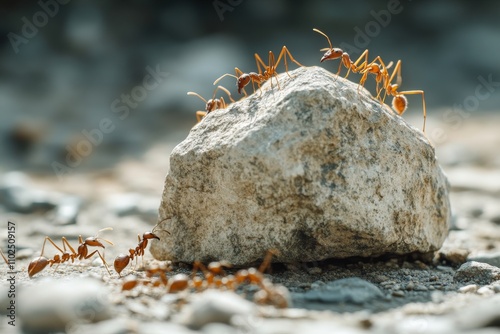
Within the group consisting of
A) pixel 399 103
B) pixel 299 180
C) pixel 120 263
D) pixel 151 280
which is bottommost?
pixel 151 280

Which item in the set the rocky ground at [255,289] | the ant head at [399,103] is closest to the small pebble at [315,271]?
the rocky ground at [255,289]

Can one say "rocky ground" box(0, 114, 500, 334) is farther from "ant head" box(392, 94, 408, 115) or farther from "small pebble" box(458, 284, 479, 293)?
"ant head" box(392, 94, 408, 115)

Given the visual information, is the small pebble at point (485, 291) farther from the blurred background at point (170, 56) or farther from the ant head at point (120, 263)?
the blurred background at point (170, 56)

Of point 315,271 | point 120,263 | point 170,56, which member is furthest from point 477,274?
point 170,56

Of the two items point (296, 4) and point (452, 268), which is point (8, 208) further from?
point (296, 4)

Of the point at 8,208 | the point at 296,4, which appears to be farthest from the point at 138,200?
the point at 296,4

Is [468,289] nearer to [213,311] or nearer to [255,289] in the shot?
[255,289]
